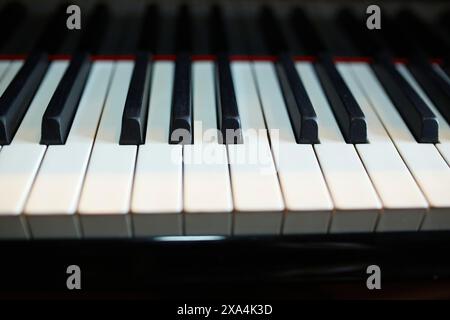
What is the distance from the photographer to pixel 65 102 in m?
0.94

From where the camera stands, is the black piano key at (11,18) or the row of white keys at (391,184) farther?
the black piano key at (11,18)

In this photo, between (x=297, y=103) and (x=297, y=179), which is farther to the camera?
(x=297, y=103)

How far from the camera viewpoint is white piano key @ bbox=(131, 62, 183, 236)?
0.75 m

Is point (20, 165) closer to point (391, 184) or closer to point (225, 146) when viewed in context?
point (225, 146)

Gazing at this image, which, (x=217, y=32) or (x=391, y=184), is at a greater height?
(x=217, y=32)

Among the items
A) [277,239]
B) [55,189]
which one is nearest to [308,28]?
[277,239]

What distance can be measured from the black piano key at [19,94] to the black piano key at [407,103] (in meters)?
0.73

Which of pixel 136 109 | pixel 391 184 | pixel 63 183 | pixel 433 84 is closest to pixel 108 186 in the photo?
pixel 63 183

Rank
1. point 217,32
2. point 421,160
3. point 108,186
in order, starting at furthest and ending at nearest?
point 217,32, point 421,160, point 108,186

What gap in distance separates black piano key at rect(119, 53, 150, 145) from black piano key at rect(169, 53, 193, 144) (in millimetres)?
54

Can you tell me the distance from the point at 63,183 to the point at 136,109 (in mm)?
199

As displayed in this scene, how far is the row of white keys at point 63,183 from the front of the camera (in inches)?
29.2

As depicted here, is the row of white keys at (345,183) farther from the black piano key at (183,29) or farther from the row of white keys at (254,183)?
the black piano key at (183,29)

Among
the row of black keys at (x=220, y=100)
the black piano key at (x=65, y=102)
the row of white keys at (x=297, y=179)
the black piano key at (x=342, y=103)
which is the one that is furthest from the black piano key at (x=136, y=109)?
the black piano key at (x=342, y=103)
